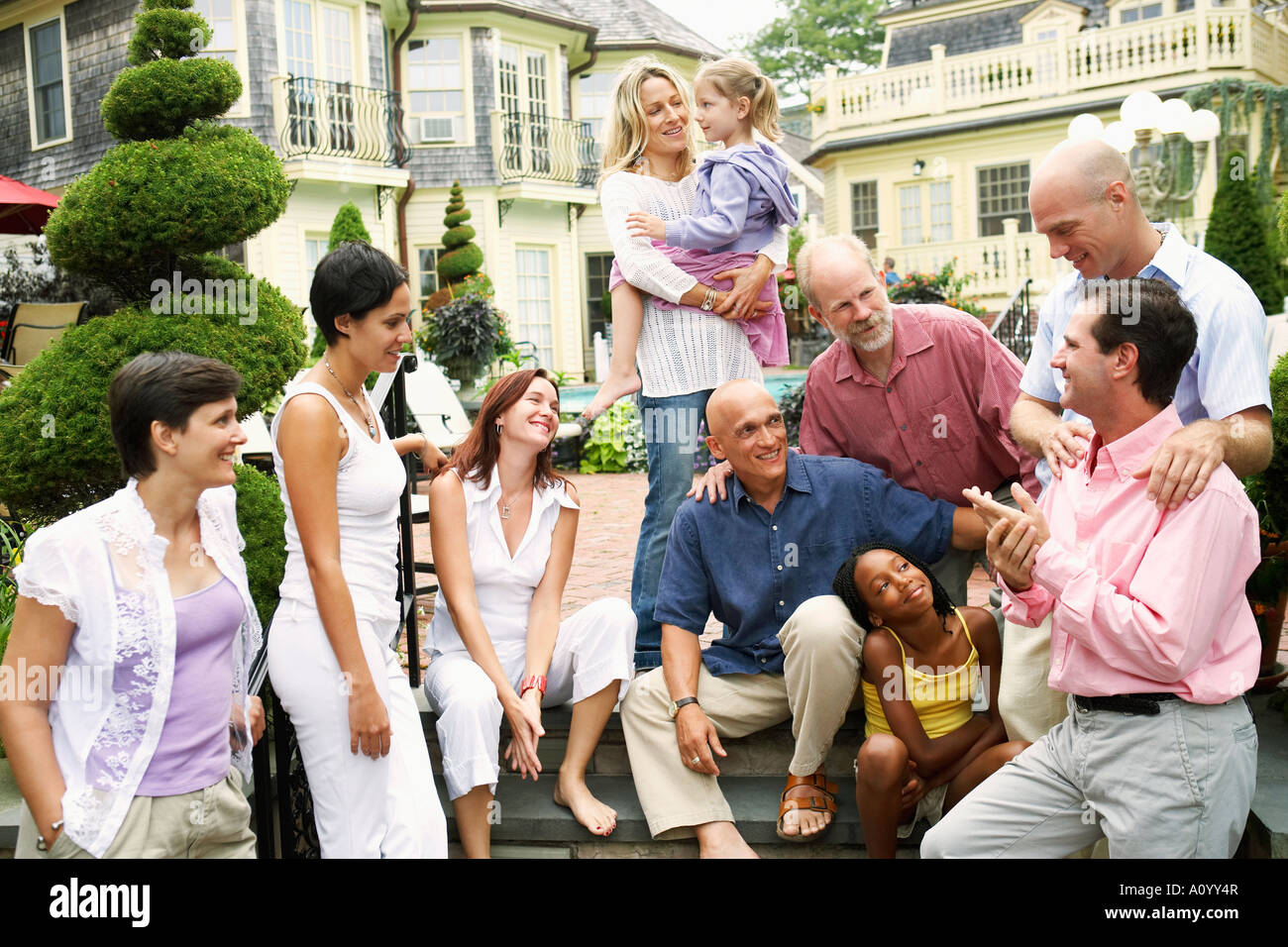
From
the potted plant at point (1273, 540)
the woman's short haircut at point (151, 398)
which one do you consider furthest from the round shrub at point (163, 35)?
the potted plant at point (1273, 540)

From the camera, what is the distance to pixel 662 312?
12.6 ft

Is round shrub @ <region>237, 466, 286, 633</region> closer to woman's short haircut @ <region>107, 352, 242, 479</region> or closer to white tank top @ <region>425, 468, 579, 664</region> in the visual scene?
white tank top @ <region>425, 468, 579, 664</region>

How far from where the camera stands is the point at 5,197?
35.3 ft

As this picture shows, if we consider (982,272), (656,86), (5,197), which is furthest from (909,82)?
(656,86)

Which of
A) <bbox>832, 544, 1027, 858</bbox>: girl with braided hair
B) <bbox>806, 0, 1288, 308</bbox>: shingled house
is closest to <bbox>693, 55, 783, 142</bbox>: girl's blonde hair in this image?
<bbox>832, 544, 1027, 858</bbox>: girl with braided hair

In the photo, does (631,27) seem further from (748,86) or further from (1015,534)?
(1015,534)

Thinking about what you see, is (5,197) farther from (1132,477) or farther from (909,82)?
(909,82)

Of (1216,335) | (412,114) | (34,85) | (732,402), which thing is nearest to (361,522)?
(732,402)

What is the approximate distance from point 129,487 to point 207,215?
2.09 metres

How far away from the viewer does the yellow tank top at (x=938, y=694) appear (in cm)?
311

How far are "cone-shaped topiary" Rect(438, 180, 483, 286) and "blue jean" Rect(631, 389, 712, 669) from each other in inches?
507

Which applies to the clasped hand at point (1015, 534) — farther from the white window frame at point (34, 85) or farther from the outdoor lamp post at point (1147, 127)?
the white window frame at point (34, 85)

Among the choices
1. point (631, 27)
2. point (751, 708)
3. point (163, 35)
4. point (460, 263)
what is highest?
point (631, 27)

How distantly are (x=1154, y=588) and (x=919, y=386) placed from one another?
1.30 m
